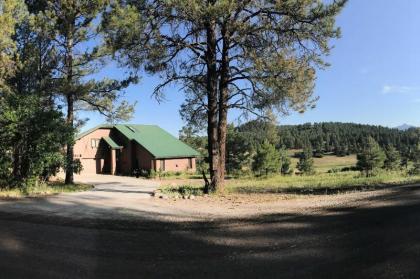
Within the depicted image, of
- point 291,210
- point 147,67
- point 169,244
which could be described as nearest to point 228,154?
point 147,67

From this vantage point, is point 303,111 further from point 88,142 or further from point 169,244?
point 88,142

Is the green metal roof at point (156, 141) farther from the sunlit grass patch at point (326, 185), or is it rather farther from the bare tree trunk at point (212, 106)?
the bare tree trunk at point (212, 106)

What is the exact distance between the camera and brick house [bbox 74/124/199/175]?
46.8 m

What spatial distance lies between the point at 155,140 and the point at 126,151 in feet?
11.3

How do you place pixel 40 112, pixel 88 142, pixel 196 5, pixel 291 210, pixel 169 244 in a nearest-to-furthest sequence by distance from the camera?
pixel 169 244 → pixel 291 210 → pixel 196 5 → pixel 40 112 → pixel 88 142

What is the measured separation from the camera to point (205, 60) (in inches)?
778

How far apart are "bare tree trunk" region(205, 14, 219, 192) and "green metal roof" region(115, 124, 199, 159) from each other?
83.8 ft

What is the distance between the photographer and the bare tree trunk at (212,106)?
63.7ft

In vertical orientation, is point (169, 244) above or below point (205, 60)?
below

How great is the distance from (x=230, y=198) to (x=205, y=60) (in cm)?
652

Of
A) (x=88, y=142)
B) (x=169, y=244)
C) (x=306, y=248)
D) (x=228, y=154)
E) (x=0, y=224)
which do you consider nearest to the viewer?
(x=306, y=248)

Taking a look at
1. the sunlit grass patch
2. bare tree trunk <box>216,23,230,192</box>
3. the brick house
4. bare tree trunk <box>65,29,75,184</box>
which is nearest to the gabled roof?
the brick house

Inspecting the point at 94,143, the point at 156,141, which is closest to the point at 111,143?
the point at 94,143

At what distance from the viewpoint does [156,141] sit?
48.8 meters
